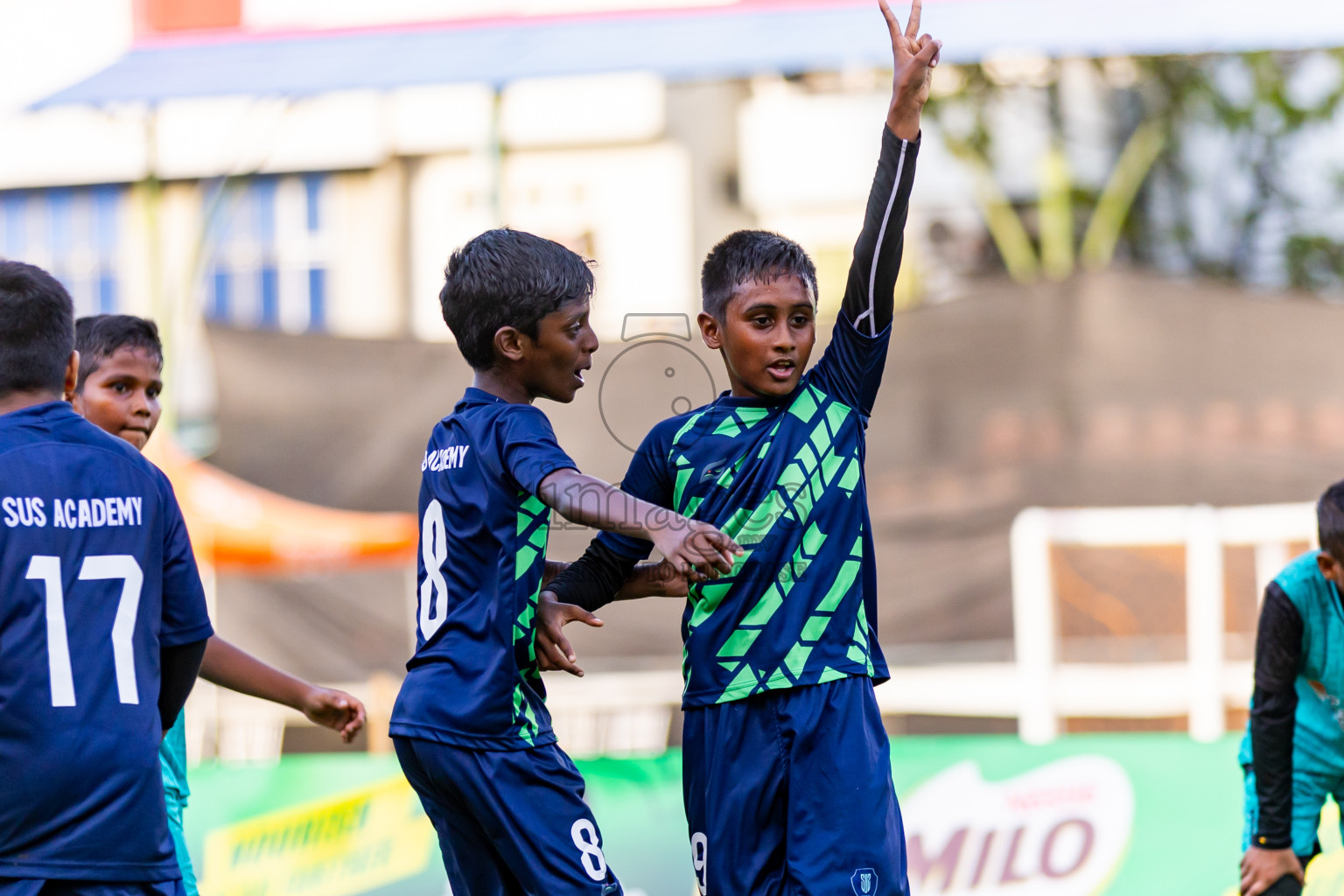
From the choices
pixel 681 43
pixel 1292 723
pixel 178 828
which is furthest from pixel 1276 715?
pixel 681 43

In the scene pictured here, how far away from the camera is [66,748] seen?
1.95 m

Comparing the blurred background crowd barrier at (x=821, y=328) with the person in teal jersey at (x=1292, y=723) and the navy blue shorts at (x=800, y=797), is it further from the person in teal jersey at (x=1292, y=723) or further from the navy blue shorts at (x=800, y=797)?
the navy blue shorts at (x=800, y=797)

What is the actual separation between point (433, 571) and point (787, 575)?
2.01 feet

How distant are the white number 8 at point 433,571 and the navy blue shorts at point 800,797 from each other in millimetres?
504

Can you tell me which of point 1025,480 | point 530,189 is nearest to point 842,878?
point 1025,480

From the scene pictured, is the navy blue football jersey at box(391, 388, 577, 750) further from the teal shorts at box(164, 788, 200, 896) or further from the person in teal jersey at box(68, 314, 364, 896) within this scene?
the teal shorts at box(164, 788, 200, 896)

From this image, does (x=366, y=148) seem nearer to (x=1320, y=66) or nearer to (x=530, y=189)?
(x=530, y=189)

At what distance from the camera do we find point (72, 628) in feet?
6.50

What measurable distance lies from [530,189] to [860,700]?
14.3ft

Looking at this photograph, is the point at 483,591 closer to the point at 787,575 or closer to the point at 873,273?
the point at 787,575

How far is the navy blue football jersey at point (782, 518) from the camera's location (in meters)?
2.37

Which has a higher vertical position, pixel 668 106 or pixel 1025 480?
pixel 668 106

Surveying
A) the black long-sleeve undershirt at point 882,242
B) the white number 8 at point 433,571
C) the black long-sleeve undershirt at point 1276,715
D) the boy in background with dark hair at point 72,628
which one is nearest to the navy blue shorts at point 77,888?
the boy in background with dark hair at point 72,628

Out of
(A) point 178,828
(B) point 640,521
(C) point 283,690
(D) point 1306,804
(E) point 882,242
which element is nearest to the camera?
(B) point 640,521
